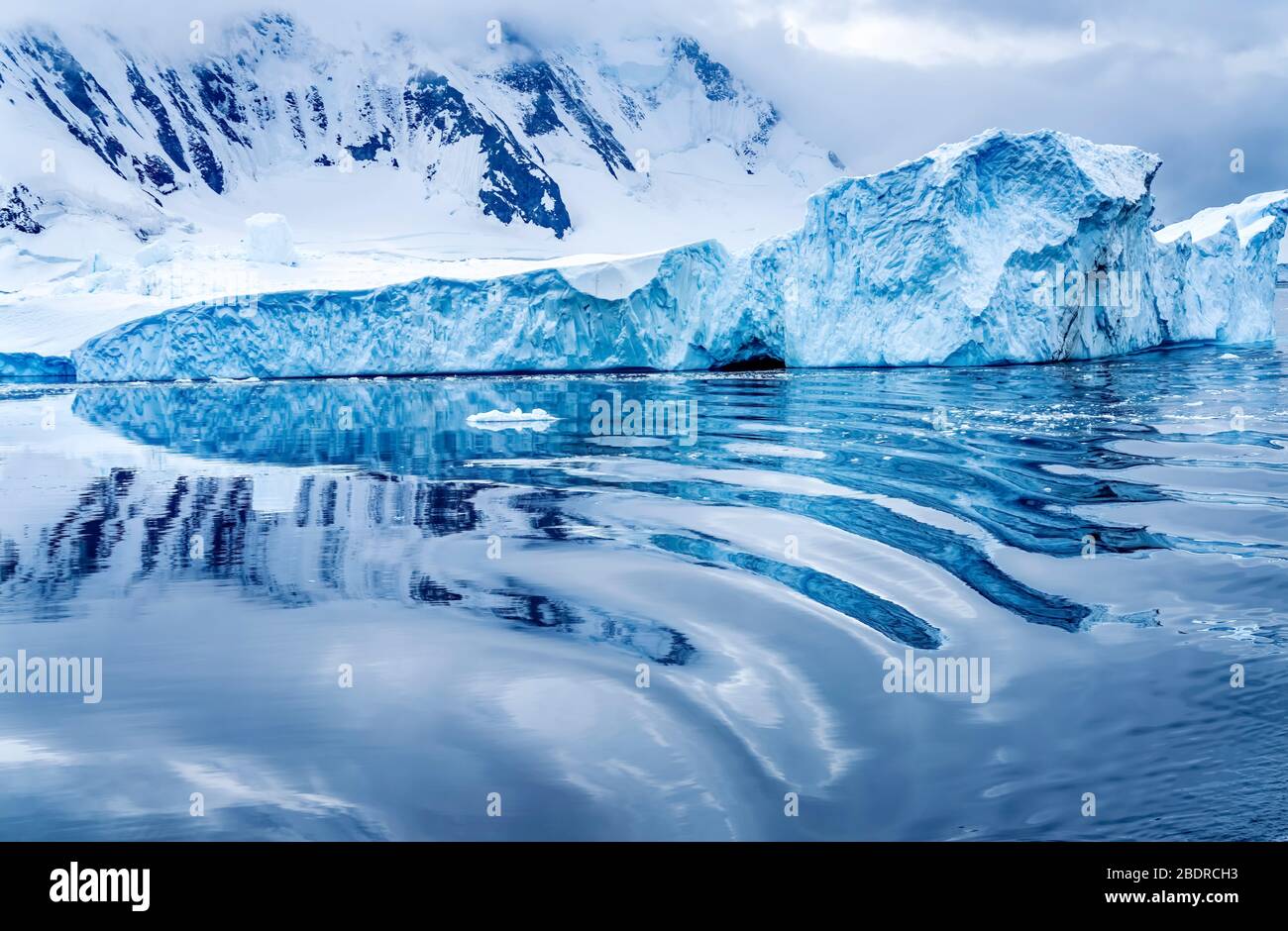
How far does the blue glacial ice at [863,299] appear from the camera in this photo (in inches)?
861

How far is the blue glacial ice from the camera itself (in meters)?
21.9

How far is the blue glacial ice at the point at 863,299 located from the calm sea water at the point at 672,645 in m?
13.4

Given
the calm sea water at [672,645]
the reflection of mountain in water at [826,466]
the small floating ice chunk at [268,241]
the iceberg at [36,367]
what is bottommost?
the calm sea water at [672,645]

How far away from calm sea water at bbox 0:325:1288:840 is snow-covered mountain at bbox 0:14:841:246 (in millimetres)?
84668

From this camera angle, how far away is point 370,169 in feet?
349

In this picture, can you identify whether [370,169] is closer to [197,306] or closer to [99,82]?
[99,82]

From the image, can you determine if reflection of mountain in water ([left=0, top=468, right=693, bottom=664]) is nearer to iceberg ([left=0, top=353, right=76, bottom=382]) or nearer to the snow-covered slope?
iceberg ([left=0, top=353, right=76, bottom=382])

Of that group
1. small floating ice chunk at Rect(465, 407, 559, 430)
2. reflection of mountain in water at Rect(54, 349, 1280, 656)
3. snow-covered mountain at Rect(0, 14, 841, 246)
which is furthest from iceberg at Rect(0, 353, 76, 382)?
snow-covered mountain at Rect(0, 14, 841, 246)

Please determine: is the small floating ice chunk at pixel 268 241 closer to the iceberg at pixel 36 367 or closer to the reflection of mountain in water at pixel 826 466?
the iceberg at pixel 36 367

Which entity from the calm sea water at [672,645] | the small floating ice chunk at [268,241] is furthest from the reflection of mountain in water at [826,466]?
the small floating ice chunk at [268,241]

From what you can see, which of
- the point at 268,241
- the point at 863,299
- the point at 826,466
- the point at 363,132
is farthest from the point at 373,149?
the point at 826,466

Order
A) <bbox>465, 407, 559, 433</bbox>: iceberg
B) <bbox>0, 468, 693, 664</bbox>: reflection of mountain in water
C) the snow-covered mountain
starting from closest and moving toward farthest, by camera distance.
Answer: <bbox>0, 468, 693, 664</bbox>: reflection of mountain in water < <bbox>465, 407, 559, 433</bbox>: iceberg < the snow-covered mountain

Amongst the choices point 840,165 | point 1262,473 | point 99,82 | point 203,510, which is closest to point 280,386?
point 203,510

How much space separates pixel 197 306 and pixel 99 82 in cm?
9787
